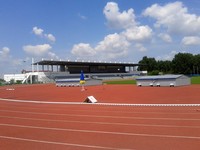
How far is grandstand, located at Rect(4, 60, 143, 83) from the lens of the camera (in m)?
92.2

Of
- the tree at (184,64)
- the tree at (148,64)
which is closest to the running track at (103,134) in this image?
the tree at (184,64)

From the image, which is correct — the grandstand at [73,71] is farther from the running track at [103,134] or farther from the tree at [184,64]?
the running track at [103,134]

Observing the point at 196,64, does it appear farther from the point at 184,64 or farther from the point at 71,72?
the point at 71,72

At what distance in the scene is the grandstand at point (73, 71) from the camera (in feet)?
303

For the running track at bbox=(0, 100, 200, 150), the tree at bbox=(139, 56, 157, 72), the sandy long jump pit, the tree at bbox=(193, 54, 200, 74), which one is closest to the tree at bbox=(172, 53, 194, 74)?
the tree at bbox=(193, 54, 200, 74)

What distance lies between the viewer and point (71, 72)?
108m

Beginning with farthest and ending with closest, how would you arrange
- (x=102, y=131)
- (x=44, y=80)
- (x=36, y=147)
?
(x=44, y=80), (x=102, y=131), (x=36, y=147)

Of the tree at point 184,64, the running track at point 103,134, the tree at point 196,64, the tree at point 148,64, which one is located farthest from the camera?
the tree at point 148,64

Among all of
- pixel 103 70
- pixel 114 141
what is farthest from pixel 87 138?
pixel 103 70

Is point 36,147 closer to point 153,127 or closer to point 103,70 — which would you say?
point 153,127

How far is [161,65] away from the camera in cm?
15688

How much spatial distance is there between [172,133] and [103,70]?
113 m

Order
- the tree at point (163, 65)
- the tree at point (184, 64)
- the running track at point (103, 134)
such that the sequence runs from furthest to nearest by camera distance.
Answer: the tree at point (163, 65) → the tree at point (184, 64) → the running track at point (103, 134)

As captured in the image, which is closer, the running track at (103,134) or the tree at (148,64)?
the running track at (103,134)
